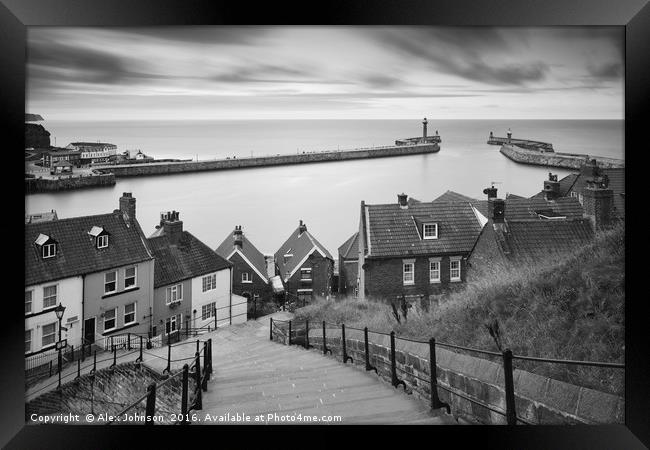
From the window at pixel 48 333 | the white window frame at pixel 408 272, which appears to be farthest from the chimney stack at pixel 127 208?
the white window frame at pixel 408 272

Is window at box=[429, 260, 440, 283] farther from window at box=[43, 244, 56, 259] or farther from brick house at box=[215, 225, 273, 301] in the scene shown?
window at box=[43, 244, 56, 259]

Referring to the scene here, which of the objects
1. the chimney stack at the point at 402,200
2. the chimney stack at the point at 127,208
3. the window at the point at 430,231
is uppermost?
the chimney stack at the point at 402,200

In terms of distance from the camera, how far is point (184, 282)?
5.34 meters

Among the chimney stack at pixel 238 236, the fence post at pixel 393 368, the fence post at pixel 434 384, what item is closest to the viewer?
the fence post at pixel 434 384

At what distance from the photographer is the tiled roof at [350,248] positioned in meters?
5.74

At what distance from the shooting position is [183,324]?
5402 mm

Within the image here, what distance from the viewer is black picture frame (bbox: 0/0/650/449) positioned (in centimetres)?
434

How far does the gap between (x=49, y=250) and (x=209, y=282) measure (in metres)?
1.48

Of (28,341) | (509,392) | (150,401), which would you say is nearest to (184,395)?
(150,401)

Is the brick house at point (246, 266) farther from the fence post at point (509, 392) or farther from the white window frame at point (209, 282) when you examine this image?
the fence post at point (509, 392)

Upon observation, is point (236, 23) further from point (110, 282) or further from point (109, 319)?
point (109, 319)

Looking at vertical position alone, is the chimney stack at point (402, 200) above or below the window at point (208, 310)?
above

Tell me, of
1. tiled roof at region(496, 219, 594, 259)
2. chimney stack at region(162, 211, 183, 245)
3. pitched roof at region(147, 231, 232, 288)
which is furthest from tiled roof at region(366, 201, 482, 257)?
chimney stack at region(162, 211, 183, 245)

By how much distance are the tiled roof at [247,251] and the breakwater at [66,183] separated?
1.17m
